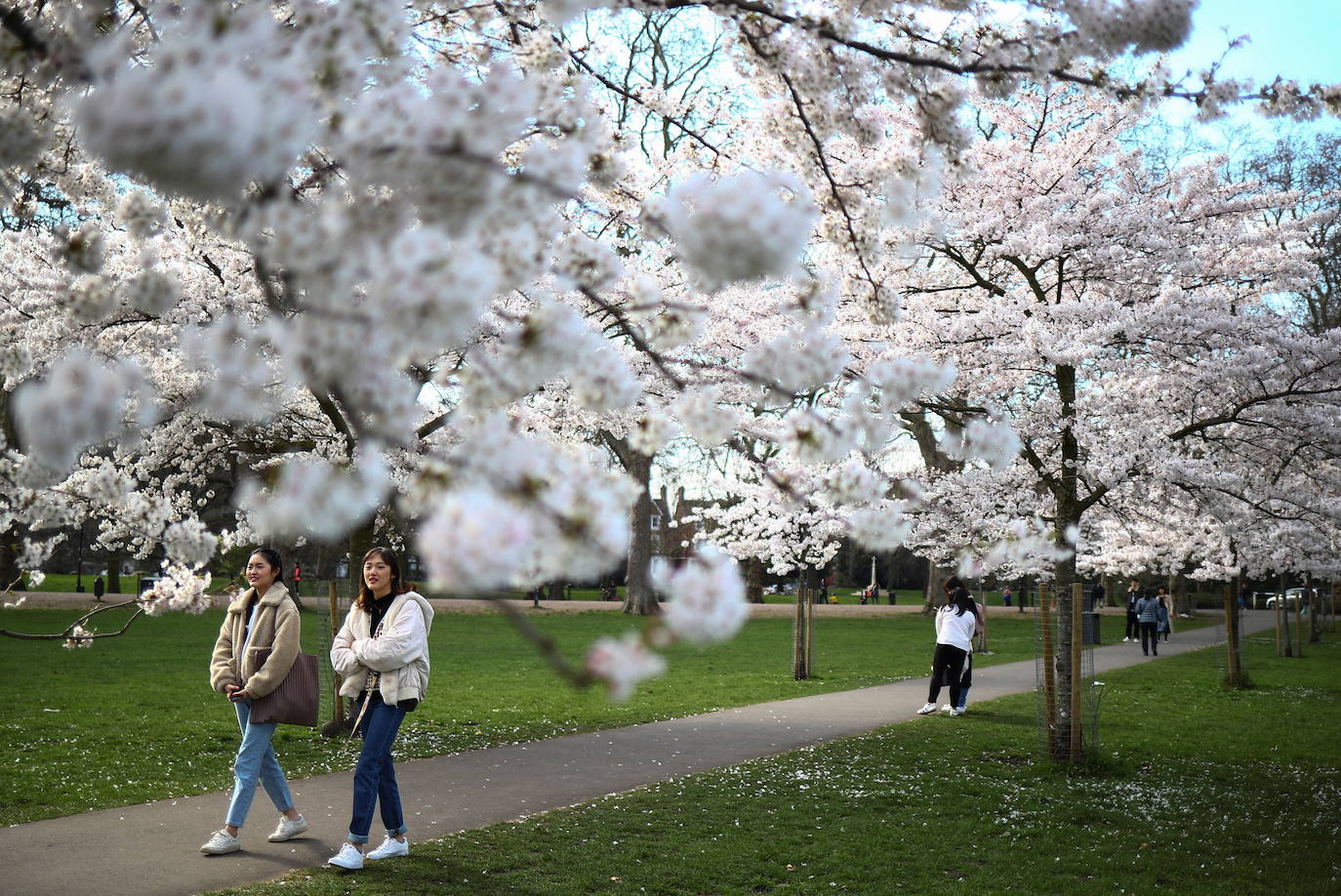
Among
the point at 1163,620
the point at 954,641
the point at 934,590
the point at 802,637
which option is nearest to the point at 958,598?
the point at 954,641

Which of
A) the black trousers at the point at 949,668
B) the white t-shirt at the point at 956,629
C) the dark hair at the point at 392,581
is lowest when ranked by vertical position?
the black trousers at the point at 949,668

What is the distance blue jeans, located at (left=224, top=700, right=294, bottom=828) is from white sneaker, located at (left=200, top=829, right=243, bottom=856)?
7 cm

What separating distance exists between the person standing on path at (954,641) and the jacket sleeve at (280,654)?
27.0ft

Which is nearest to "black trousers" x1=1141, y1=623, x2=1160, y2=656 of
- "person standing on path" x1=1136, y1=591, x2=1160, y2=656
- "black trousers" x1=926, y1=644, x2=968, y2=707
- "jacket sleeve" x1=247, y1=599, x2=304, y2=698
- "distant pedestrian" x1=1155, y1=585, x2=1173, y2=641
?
"person standing on path" x1=1136, y1=591, x2=1160, y2=656

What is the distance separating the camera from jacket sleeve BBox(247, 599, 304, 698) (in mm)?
6371

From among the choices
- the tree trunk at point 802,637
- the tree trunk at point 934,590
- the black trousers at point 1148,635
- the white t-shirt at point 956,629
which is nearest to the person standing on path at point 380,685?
the white t-shirt at point 956,629

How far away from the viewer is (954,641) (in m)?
12.8

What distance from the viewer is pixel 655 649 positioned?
202 cm

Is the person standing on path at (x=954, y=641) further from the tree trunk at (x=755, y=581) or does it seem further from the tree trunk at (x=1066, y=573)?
the tree trunk at (x=755, y=581)

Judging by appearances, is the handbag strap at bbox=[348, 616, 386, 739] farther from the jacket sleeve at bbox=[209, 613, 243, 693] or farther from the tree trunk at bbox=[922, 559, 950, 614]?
the tree trunk at bbox=[922, 559, 950, 614]

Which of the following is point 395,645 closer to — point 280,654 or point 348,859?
point 280,654

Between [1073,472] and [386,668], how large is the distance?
6383 mm

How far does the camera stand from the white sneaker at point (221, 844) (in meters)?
6.14

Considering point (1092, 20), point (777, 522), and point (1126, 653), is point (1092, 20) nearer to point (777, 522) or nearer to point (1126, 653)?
point (777, 522)
